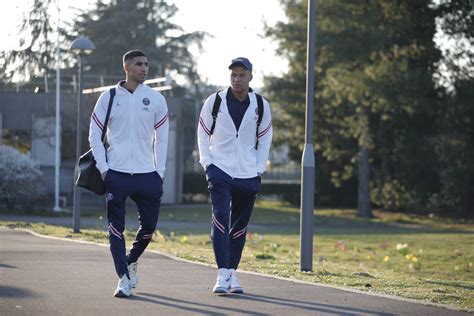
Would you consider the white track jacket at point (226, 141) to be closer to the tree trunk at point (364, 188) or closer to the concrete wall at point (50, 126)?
the concrete wall at point (50, 126)

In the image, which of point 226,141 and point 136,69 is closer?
point 136,69

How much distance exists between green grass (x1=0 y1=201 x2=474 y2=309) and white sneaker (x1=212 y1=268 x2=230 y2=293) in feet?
5.02

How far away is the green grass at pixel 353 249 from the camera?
36.5 ft

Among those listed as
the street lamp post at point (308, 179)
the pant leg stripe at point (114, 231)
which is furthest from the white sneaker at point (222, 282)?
the street lamp post at point (308, 179)

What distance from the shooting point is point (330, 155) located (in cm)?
4925

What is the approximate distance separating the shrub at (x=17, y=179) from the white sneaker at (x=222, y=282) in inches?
729

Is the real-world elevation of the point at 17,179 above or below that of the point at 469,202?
above

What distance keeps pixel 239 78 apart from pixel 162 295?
→ 2066 mm

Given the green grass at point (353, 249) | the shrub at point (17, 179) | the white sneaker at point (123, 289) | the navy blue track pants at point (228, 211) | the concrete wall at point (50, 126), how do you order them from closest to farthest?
the white sneaker at point (123, 289) → the navy blue track pants at point (228, 211) → the green grass at point (353, 249) → the shrub at point (17, 179) → the concrete wall at point (50, 126)

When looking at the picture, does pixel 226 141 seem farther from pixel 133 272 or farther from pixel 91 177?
pixel 133 272

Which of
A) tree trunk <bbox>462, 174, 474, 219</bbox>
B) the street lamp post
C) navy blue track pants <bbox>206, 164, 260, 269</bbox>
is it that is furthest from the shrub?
tree trunk <bbox>462, 174, 474, 219</bbox>

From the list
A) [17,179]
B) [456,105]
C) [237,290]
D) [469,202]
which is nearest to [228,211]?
[237,290]

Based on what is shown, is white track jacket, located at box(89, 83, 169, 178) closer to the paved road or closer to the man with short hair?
the man with short hair

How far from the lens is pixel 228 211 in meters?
9.34
